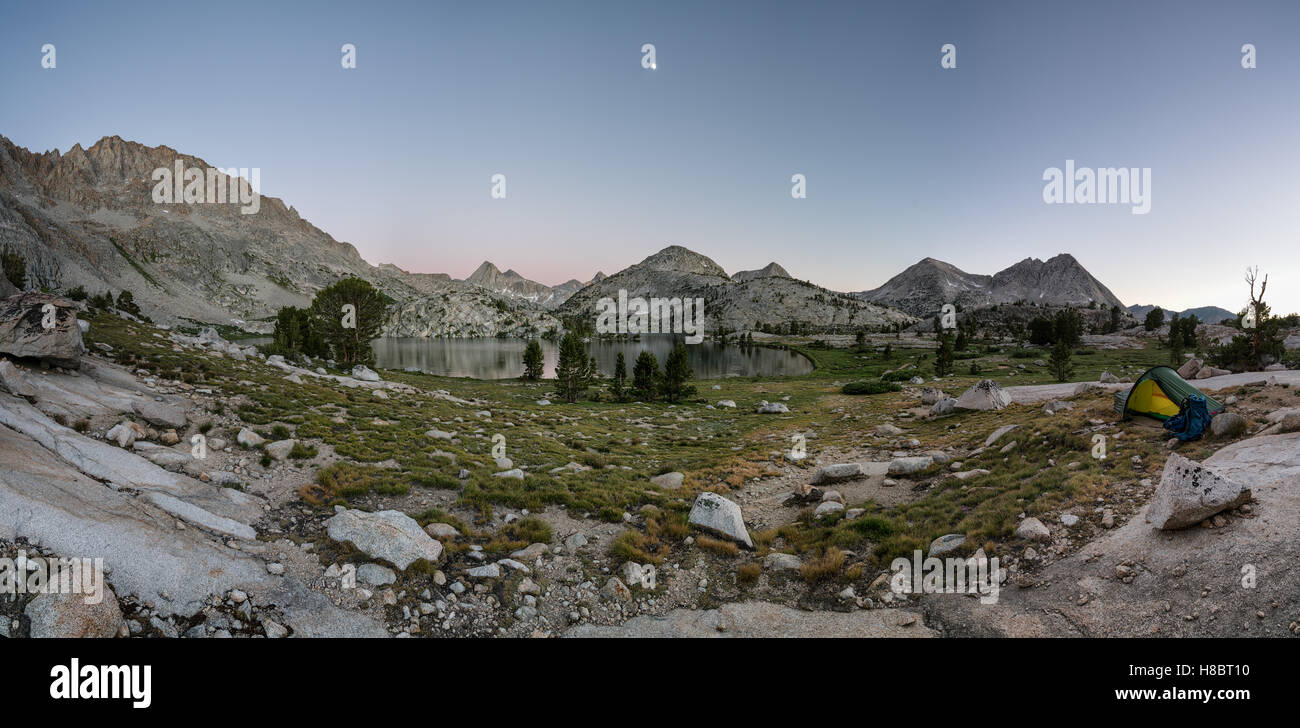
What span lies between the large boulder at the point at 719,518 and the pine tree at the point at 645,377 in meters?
41.3

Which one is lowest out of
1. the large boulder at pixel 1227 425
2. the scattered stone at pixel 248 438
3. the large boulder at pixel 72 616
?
the large boulder at pixel 72 616

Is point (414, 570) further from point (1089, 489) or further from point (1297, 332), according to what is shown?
point (1297, 332)

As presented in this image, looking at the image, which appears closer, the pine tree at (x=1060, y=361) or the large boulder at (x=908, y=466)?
the large boulder at (x=908, y=466)

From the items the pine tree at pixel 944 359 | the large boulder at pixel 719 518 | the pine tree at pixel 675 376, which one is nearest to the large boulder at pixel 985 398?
the large boulder at pixel 719 518

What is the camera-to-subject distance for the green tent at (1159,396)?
44.0 feet

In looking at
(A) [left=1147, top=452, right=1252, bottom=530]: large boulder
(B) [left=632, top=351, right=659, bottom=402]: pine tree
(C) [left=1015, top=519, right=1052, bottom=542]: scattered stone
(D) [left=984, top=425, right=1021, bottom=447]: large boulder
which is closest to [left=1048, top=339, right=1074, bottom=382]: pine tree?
(D) [left=984, top=425, right=1021, bottom=447]: large boulder

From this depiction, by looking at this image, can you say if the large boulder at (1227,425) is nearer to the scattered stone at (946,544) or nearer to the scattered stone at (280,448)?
the scattered stone at (946,544)

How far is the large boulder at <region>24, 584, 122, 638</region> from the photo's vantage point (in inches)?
208

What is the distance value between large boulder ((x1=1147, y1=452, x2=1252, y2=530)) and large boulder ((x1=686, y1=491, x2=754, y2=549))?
26.3 ft

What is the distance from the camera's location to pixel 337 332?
2125 inches

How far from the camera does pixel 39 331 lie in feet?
47.0

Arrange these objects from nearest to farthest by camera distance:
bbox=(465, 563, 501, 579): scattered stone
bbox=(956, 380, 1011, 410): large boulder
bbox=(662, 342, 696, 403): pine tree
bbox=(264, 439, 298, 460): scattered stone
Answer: bbox=(465, 563, 501, 579): scattered stone, bbox=(264, 439, 298, 460): scattered stone, bbox=(956, 380, 1011, 410): large boulder, bbox=(662, 342, 696, 403): pine tree

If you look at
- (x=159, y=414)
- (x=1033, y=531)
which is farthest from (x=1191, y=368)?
(x=159, y=414)

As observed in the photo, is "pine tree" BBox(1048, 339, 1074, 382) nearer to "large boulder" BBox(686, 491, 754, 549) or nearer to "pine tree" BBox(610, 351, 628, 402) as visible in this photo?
"pine tree" BBox(610, 351, 628, 402)
